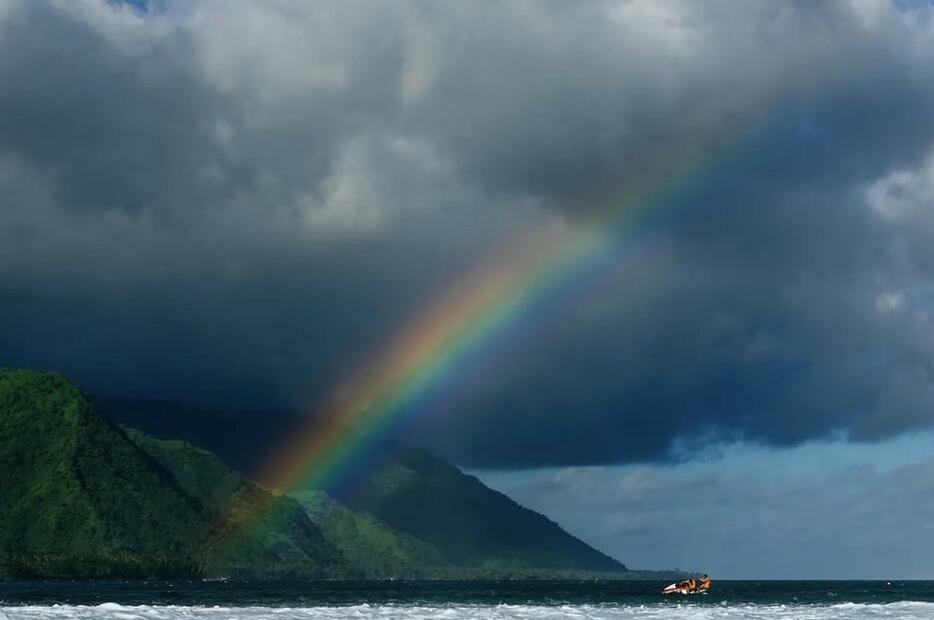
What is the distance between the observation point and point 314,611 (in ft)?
408

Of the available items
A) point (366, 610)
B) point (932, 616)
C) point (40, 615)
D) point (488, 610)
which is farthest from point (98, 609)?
point (932, 616)

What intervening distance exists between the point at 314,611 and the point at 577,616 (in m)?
29.2

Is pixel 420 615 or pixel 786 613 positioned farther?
pixel 786 613

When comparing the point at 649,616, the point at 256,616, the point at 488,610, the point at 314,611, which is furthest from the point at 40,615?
the point at 649,616

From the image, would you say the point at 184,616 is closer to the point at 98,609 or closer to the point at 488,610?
the point at 98,609

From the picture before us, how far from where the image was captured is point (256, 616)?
10606 centimetres

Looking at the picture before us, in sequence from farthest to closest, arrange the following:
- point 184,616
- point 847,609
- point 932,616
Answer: point 847,609
point 932,616
point 184,616

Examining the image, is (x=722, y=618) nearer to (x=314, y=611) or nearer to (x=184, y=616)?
(x=314, y=611)

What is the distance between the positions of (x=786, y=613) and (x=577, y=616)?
2711cm

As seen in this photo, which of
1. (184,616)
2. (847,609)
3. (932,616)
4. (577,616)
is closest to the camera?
(184,616)

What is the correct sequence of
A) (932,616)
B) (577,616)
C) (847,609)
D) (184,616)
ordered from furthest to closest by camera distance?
(847,609), (932,616), (577,616), (184,616)

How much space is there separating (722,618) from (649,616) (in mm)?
7596

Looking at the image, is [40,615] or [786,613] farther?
[786,613]

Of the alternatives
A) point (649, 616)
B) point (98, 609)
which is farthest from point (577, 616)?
point (98, 609)
